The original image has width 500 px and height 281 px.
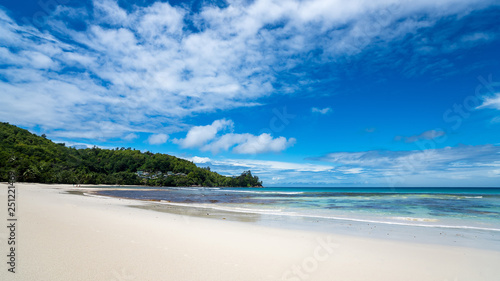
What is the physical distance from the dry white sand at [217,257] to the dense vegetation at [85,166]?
75.5 meters

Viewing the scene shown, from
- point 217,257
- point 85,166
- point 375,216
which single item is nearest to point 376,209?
point 375,216

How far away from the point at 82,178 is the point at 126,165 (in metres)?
53.0

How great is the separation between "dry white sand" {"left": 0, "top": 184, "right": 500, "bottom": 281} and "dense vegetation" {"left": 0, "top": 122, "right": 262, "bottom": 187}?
248 ft

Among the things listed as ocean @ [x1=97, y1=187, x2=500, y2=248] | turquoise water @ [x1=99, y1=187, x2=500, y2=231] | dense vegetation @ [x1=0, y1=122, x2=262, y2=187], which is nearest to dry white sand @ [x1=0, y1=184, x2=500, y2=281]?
ocean @ [x1=97, y1=187, x2=500, y2=248]

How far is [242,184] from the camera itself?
191875 mm

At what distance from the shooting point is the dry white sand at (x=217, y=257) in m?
4.50

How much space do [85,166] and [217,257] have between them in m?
147

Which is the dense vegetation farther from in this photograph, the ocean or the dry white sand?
the dry white sand

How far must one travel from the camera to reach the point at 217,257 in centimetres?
573

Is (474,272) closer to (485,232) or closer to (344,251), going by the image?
(344,251)

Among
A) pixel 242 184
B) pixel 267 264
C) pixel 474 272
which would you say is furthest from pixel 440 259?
pixel 242 184

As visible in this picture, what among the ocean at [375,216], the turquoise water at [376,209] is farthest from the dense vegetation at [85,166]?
the ocean at [375,216]

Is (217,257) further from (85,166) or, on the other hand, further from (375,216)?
(85,166)

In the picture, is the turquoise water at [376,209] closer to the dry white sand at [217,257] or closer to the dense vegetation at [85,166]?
the dry white sand at [217,257]
